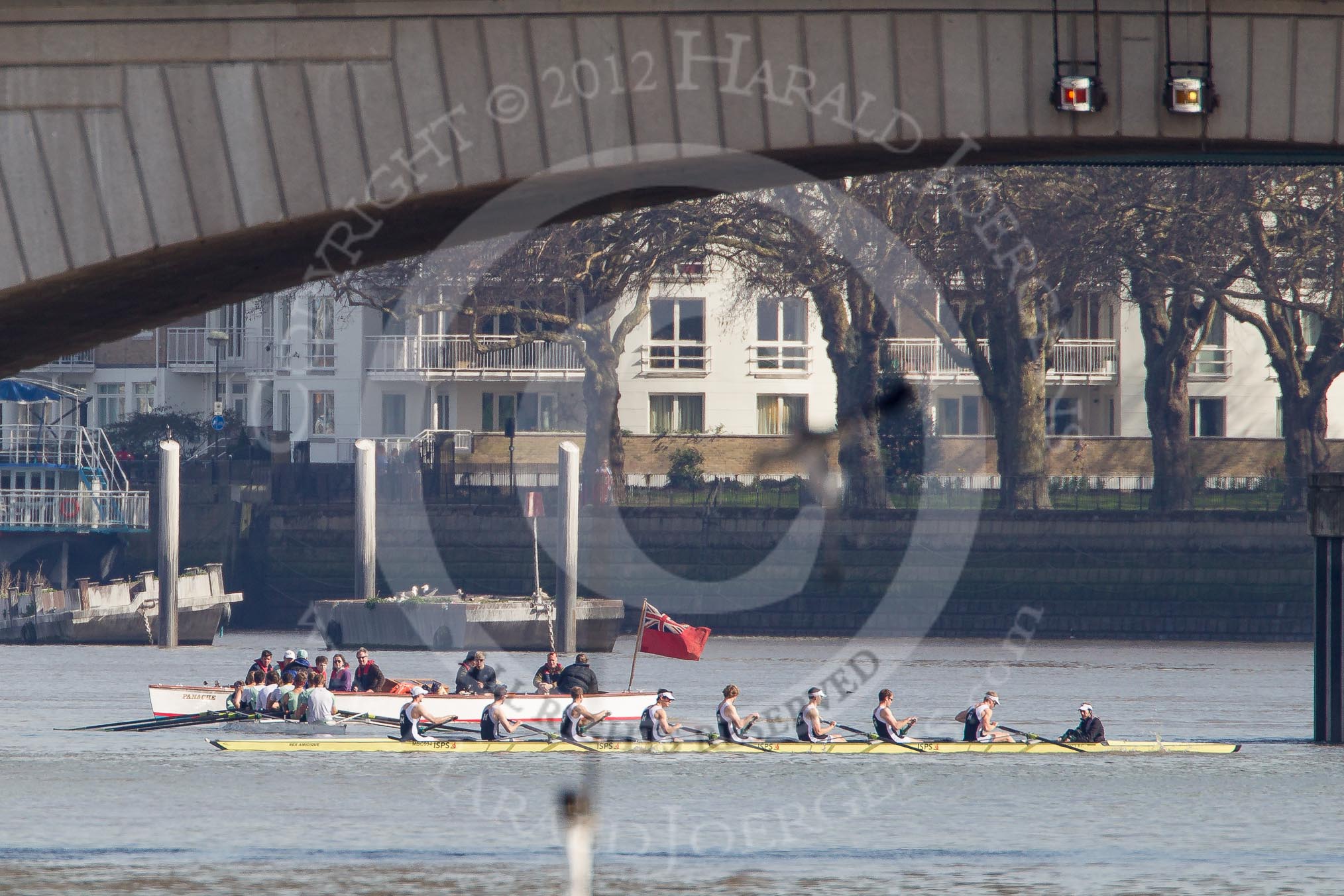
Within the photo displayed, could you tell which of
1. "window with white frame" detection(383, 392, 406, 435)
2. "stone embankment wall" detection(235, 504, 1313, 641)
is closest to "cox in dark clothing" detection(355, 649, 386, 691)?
"stone embankment wall" detection(235, 504, 1313, 641)

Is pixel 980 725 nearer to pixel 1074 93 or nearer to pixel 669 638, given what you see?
pixel 669 638

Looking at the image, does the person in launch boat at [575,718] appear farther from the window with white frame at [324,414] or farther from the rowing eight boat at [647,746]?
the window with white frame at [324,414]

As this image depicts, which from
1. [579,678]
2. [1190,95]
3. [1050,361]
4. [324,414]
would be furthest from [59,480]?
[1190,95]

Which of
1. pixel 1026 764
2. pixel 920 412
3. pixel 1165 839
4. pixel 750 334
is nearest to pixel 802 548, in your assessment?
pixel 920 412

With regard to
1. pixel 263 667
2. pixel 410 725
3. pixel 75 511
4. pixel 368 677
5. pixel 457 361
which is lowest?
pixel 410 725

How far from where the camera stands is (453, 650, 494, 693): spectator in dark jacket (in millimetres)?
34250

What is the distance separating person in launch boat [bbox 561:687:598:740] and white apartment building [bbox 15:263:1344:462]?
29.6 metres

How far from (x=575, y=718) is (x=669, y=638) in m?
3.88

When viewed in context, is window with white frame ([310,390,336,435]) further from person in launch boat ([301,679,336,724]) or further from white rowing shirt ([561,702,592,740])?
white rowing shirt ([561,702,592,740])

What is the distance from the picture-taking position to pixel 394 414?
211 ft

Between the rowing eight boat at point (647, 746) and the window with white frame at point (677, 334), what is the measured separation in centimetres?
3326

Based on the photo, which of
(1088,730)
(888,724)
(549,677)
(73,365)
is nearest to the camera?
(888,724)

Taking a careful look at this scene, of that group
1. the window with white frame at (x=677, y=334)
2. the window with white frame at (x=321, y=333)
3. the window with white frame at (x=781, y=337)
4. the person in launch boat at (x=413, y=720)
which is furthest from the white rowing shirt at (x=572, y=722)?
the window with white frame at (x=781, y=337)

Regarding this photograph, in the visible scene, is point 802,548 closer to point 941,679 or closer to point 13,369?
point 941,679
